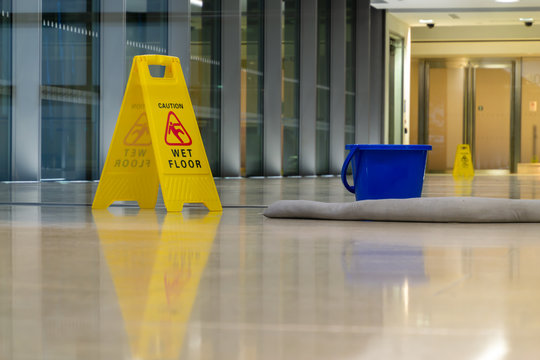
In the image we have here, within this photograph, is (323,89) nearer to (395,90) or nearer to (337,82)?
(337,82)

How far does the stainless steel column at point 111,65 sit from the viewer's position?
36.9 feet

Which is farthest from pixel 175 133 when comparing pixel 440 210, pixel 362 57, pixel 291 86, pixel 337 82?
pixel 362 57

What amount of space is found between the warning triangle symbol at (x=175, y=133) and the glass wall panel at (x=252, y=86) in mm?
9138

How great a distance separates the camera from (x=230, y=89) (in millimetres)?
13625

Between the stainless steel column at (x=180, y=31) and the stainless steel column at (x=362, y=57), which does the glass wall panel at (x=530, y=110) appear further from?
the stainless steel column at (x=180, y=31)

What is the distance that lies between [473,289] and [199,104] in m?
11.3

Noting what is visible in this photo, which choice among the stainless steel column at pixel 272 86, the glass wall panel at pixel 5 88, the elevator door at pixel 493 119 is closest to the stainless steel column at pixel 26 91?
the glass wall panel at pixel 5 88

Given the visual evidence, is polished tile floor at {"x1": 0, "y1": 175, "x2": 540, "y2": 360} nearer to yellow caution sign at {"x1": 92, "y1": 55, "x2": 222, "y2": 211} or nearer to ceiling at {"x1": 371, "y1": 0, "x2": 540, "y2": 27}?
yellow caution sign at {"x1": 92, "y1": 55, "x2": 222, "y2": 211}

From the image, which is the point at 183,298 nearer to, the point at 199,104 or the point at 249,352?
the point at 249,352

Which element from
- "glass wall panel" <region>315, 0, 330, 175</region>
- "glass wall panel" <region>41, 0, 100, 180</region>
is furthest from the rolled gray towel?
"glass wall panel" <region>315, 0, 330, 175</region>

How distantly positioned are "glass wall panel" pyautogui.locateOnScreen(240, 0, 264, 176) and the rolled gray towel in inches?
396

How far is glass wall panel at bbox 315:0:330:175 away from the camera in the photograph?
1680 centimetres

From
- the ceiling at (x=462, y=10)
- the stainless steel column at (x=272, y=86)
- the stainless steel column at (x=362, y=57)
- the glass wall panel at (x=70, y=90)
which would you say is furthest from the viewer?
the ceiling at (x=462, y=10)

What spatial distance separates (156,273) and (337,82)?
610 inches
